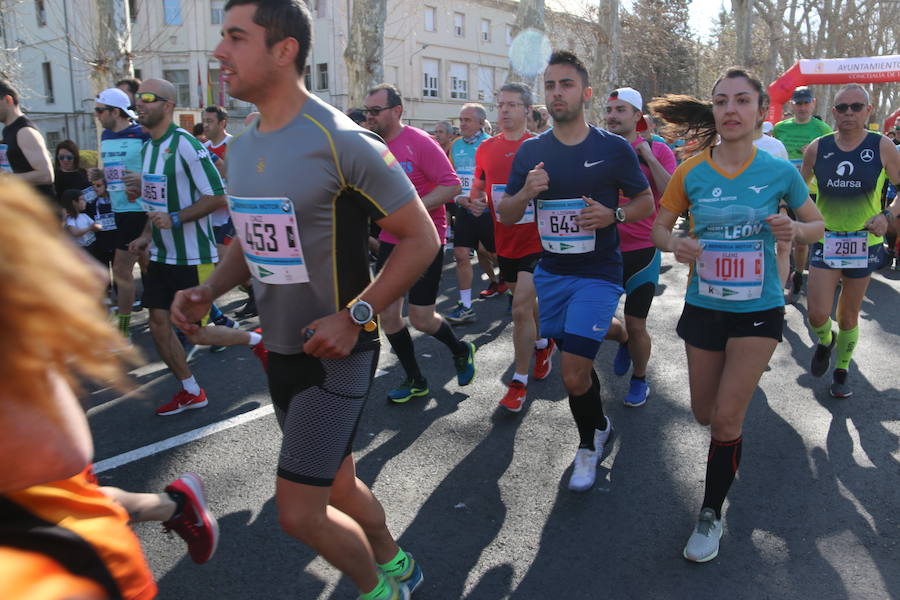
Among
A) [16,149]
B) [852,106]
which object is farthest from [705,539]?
[16,149]

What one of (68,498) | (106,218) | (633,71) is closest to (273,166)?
(68,498)

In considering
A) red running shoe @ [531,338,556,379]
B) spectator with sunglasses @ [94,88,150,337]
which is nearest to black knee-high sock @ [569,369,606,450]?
red running shoe @ [531,338,556,379]

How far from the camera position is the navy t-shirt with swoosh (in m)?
4.01

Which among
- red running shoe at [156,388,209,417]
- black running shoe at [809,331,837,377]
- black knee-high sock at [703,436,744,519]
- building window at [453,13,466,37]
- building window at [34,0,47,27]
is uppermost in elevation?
building window at [453,13,466,37]

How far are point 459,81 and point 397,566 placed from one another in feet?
158

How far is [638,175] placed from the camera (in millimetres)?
4082

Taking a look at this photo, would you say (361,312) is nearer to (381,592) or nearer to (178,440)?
(381,592)

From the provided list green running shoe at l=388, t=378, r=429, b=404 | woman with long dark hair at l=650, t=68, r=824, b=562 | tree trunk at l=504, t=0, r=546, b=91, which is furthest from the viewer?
tree trunk at l=504, t=0, r=546, b=91

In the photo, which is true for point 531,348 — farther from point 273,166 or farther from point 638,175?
point 273,166

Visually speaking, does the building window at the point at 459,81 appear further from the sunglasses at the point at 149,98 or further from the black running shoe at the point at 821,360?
the black running shoe at the point at 821,360

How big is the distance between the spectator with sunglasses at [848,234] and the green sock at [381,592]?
4.01 m

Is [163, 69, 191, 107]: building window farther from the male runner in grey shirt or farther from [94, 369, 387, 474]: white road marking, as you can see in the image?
the male runner in grey shirt

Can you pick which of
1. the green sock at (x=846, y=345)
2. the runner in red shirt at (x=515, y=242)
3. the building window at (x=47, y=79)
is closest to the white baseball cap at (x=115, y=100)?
the runner in red shirt at (x=515, y=242)

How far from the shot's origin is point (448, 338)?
17.6 feet
